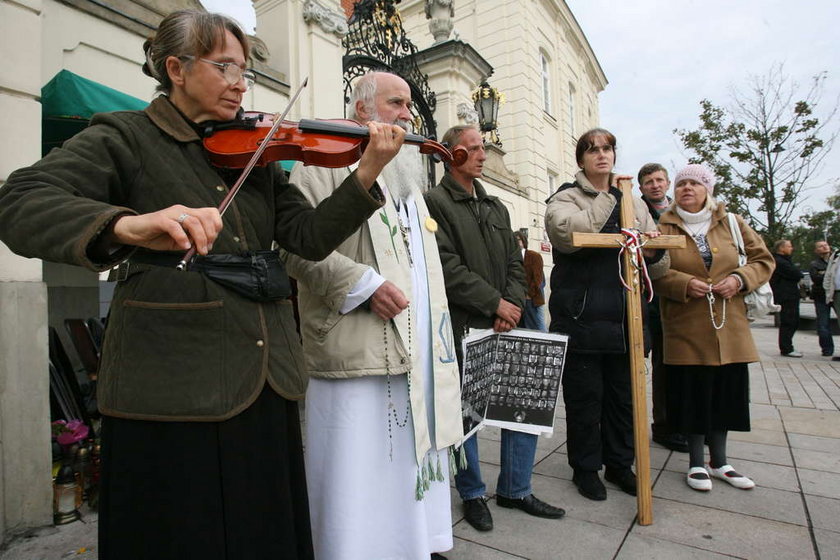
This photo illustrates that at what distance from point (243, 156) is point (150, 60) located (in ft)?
1.33

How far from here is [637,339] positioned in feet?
8.65

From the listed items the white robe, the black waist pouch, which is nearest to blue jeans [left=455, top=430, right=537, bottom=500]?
the white robe

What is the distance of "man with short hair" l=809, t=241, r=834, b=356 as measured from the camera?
27.3ft

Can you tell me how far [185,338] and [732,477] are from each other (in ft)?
10.4

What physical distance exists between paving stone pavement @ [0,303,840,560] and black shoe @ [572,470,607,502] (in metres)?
0.05

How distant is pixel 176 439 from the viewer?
3.96 feet

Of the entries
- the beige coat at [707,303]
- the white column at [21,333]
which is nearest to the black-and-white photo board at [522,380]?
the beige coat at [707,303]

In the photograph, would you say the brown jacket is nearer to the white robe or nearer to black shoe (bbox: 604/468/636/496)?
black shoe (bbox: 604/468/636/496)

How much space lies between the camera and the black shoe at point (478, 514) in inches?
98.7

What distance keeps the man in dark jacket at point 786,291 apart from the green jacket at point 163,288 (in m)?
9.29

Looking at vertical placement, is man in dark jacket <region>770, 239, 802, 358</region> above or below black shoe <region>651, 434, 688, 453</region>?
above

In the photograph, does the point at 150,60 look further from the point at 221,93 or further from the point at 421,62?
the point at 421,62

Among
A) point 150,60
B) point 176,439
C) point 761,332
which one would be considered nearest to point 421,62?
point 150,60

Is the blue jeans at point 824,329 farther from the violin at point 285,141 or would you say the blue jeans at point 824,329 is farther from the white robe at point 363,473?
the violin at point 285,141
